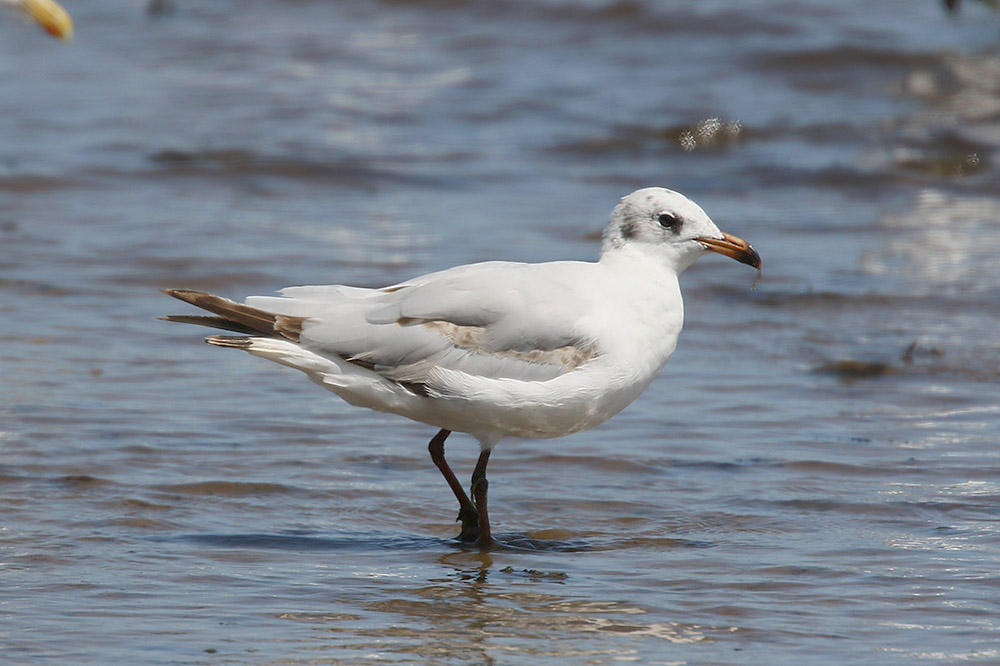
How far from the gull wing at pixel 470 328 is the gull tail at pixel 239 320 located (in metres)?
0.05

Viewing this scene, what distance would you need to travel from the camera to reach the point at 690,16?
15578 millimetres

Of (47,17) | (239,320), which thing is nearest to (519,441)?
(239,320)

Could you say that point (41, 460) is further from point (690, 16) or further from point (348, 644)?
point (690, 16)

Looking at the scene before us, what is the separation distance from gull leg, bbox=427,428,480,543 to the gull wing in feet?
1.48

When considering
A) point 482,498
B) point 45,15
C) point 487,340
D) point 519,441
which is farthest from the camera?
point 45,15

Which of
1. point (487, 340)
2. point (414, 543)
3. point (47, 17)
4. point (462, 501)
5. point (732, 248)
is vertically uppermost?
point (47, 17)

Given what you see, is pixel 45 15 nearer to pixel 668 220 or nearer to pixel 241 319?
pixel 241 319

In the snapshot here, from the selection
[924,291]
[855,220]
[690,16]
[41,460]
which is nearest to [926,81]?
[690,16]

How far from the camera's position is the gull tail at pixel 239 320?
4.69 metres

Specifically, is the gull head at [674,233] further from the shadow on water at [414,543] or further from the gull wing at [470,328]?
the shadow on water at [414,543]

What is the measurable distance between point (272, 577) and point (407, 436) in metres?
1.65

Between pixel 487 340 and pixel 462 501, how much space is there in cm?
63

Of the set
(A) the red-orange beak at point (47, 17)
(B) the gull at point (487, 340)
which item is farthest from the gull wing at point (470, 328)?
(A) the red-orange beak at point (47, 17)

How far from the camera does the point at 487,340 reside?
4645 millimetres
